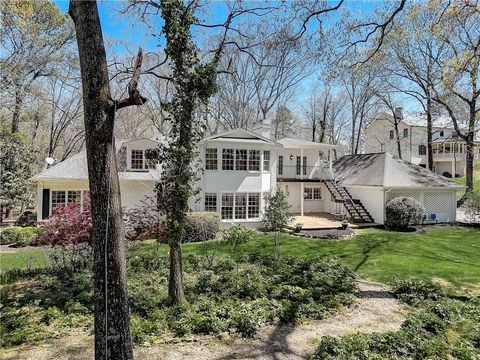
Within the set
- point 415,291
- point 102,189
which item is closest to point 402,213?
point 415,291

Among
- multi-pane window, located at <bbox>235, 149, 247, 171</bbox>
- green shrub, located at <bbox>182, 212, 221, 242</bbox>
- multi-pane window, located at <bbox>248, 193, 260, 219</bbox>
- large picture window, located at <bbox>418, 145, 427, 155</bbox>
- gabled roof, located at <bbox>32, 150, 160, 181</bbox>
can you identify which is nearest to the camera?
green shrub, located at <bbox>182, 212, 221, 242</bbox>

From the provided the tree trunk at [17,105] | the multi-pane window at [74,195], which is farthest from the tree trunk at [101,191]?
the tree trunk at [17,105]

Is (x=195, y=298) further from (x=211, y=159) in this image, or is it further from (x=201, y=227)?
(x=211, y=159)

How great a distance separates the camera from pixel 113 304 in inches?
154

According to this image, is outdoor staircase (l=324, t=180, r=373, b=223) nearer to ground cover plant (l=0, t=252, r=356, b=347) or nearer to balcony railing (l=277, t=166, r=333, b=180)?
balcony railing (l=277, t=166, r=333, b=180)

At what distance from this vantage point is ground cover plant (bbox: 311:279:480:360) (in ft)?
16.1

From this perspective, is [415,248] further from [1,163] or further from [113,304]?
[1,163]

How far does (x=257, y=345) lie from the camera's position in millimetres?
5250

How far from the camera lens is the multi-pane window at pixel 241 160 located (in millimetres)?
19469

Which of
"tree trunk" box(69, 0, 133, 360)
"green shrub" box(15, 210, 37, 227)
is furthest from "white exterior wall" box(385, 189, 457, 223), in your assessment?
"green shrub" box(15, 210, 37, 227)

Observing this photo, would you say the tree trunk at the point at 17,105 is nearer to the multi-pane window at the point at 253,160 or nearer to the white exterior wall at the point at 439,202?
the multi-pane window at the point at 253,160

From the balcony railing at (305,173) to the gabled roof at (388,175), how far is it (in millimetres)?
1184

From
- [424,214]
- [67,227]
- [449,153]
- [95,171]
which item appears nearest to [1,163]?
[67,227]

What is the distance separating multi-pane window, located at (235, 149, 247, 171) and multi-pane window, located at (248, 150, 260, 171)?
29 cm
